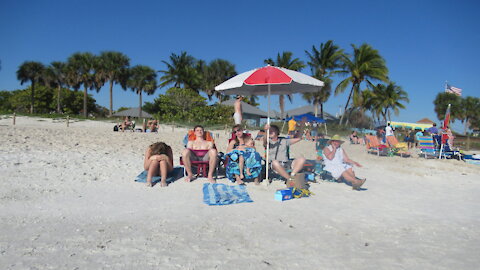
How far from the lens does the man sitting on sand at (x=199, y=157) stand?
501cm

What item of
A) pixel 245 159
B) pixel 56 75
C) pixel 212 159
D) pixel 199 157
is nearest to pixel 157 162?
pixel 199 157

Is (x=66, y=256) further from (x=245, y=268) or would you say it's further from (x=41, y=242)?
(x=245, y=268)

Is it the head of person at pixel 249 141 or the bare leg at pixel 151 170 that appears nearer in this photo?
the bare leg at pixel 151 170

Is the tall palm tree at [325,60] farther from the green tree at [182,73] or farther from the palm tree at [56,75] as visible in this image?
the palm tree at [56,75]

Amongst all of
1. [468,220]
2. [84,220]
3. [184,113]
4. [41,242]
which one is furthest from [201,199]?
[184,113]

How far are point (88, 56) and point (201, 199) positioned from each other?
3773 cm

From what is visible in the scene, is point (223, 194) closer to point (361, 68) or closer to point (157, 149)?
point (157, 149)

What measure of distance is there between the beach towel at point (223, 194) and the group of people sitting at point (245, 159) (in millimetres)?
361

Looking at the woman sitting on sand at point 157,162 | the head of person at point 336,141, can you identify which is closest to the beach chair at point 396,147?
A: the head of person at point 336,141

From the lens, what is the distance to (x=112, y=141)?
9.55 meters

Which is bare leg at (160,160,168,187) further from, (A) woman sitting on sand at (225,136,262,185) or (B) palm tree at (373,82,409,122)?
(B) palm tree at (373,82,409,122)

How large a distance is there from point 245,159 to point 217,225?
6.70 feet

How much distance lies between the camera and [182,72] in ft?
117

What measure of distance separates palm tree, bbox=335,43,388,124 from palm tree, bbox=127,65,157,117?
2388cm
